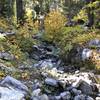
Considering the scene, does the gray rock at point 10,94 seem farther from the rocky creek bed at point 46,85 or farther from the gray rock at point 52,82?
the gray rock at point 52,82

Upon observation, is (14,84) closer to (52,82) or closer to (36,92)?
(36,92)

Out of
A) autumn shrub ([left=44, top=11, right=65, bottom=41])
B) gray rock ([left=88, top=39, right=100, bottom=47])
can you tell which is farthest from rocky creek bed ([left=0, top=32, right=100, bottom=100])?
autumn shrub ([left=44, top=11, right=65, bottom=41])

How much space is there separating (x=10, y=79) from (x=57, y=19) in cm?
743

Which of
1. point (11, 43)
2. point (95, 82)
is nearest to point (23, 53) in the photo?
point (11, 43)

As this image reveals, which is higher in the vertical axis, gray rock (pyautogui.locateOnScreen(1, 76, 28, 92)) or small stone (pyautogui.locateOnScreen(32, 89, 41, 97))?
gray rock (pyautogui.locateOnScreen(1, 76, 28, 92))

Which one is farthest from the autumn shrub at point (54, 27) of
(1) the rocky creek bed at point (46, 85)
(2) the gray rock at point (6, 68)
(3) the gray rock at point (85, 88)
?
(3) the gray rock at point (85, 88)

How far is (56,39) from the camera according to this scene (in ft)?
47.2

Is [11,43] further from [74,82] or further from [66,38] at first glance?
[74,82]

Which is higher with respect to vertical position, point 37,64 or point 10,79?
point 10,79

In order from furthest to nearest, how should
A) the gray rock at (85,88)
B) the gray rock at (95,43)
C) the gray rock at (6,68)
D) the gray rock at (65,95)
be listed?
1. the gray rock at (95,43)
2. the gray rock at (6,68)
3. the gray rock at (85,88)
4. the gray rock at (65,95)

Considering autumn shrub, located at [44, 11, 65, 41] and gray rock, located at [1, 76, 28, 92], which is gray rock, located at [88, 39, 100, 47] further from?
gray rock, located at [1, 76, 28, 92]

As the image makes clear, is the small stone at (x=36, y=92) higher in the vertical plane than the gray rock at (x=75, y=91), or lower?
higher

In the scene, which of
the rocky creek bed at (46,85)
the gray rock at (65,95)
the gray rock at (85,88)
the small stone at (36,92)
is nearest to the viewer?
the rocky creek bed at (46,85)

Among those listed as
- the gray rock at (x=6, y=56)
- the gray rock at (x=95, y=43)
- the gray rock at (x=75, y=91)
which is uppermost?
the gray rock at (x=95, y=43)
